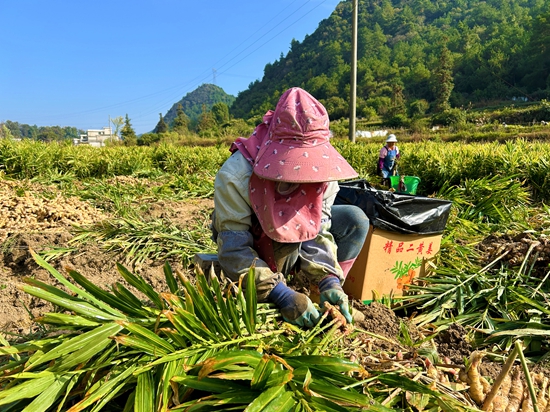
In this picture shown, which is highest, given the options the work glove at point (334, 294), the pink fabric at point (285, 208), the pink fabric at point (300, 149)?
the pink fabric at point (300, 149)

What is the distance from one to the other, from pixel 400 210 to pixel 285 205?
926 millimetres

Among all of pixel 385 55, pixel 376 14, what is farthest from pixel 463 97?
pixel 376 14

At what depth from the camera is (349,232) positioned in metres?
1.95

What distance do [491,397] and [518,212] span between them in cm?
326

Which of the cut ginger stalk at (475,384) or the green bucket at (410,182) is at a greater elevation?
the green bucket at (410,182)

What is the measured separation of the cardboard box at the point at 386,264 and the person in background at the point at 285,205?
1.47ft

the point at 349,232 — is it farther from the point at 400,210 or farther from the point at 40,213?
the point at 40,213

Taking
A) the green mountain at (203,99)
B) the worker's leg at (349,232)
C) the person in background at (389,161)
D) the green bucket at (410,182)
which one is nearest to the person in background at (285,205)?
the worker's leg at (349,232)

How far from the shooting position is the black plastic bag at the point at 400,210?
209 cm

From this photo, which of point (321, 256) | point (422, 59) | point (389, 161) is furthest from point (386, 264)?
point (422, 59)

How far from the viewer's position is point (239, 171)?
151cm

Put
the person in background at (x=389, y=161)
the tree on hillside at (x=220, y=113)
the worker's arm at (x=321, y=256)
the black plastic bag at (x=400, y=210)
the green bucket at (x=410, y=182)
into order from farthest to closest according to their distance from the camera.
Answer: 1. the tree on hillside at (x=220, y=113)
2. the person in background at (x=389, y=161)
3. the green bucket at (x=410, y=182)
4. the black plastic bag at (x=400, y=210)
5. the worker's arm at (x=321, y=256)

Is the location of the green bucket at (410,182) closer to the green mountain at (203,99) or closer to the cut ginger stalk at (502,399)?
the cut ginger stalk at (502,399)

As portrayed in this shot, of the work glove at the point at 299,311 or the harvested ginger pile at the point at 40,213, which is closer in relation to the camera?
the work glove at the point at 299,311
